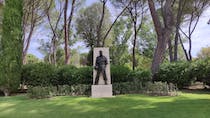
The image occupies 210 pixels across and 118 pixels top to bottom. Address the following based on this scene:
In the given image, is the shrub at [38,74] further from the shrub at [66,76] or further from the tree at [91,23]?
the tree at [91,23]

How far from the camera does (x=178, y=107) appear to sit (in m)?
7.34

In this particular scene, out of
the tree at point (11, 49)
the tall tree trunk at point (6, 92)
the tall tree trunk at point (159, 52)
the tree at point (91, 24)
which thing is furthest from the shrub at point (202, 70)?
the tree at point (91, 24)

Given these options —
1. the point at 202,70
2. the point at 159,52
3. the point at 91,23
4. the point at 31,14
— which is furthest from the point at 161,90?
the point at 91,23

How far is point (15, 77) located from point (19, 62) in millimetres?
752

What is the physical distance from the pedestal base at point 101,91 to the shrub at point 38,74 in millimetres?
3170

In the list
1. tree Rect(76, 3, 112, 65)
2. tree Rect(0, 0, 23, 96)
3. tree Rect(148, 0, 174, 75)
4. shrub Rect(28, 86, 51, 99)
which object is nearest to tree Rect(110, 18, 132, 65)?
tree Rect(76, 3, 112, 65)

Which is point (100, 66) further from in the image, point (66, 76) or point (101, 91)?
point (66, 76)

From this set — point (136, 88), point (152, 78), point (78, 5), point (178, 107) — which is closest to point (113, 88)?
point (136, 88)

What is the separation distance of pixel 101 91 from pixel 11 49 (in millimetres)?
4713

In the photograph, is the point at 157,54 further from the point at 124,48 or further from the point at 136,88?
the point at 124,48

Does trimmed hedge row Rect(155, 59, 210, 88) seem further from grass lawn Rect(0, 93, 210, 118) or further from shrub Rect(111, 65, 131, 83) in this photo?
grass lawn Rect(0, 93, 210, 118)

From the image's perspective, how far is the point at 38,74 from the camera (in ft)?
41.5

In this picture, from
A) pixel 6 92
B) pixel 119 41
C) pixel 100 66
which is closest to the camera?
pixel 100 66

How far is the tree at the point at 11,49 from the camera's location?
11781 mm
